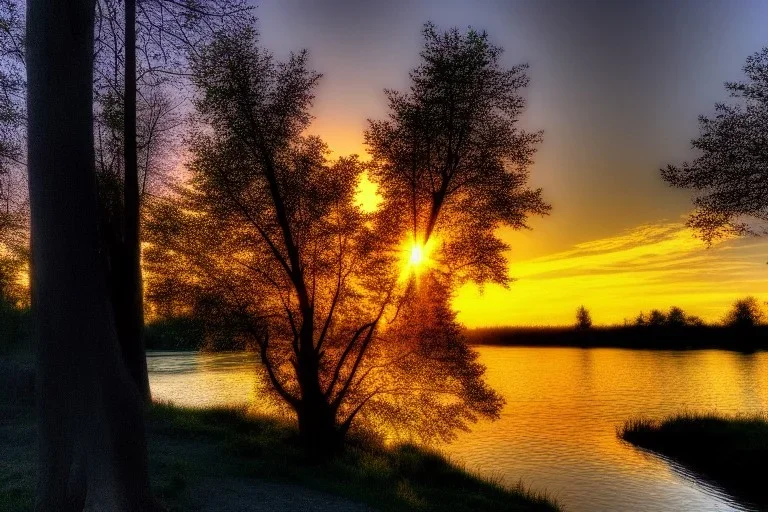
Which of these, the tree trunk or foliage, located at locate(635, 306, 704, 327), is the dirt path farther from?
foliage, located at locate(635, 306, 704, 327)

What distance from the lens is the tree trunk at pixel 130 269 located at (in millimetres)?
17422

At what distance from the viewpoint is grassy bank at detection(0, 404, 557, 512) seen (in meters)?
12.2

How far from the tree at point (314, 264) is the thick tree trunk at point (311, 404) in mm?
40

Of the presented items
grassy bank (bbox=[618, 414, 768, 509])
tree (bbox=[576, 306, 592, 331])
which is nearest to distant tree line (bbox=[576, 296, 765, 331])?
tree (bbox=[576, 306, 592, 331])

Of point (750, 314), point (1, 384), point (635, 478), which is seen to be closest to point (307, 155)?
point (1, 384)

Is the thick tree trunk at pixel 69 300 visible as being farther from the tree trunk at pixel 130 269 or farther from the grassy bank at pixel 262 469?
the tree trunk at pixel 130 269

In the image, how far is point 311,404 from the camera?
1716cm

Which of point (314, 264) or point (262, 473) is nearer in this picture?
point (262, 473)

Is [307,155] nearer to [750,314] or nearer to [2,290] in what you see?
[2,290]

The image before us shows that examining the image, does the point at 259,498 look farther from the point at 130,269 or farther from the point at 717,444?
the point at 717,444

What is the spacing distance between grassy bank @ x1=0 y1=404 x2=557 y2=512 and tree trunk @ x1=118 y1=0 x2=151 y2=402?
87.1 inches

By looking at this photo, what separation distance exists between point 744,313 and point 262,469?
9264 cm

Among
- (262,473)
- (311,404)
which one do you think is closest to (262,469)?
(262,473)

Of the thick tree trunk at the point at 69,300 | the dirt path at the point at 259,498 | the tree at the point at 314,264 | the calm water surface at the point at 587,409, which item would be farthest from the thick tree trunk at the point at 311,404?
the thick tree trunk at the point at 69,300
